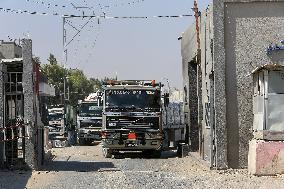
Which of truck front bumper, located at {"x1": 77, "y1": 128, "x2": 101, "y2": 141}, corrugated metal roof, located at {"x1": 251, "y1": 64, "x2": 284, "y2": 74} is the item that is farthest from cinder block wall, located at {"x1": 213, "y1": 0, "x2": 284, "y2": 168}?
truck front bumper, located at {"x1": 77, "y1": 128, "x2": 101, "y2": 141}

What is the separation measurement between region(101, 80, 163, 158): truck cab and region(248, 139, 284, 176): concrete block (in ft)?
27.4

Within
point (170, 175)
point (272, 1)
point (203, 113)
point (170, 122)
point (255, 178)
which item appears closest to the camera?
point (255, 178)

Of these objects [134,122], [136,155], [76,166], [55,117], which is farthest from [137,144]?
[55,117]

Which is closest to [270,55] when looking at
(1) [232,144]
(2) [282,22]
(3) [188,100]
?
(2) [282,22]

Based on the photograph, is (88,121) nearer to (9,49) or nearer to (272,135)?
(9,49)

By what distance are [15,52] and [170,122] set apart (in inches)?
814

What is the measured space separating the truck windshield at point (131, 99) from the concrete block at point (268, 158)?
861cm

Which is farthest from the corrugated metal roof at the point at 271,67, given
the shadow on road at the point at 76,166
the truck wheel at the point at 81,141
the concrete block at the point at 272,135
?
the truck wheel at the point at 81,141

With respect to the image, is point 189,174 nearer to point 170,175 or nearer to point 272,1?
point 170,175

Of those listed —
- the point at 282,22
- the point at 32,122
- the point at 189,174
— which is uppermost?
the point at 282,22

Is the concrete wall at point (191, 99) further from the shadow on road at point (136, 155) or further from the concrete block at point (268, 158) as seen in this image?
the concrete block at point (268, 158)

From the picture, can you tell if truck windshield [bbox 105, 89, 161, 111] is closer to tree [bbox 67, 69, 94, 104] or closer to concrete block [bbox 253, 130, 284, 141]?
concrete block [bbox 253, 130, 284, 141]

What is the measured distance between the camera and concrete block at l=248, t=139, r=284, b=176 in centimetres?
1689

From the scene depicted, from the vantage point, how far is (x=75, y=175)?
1739 cm
